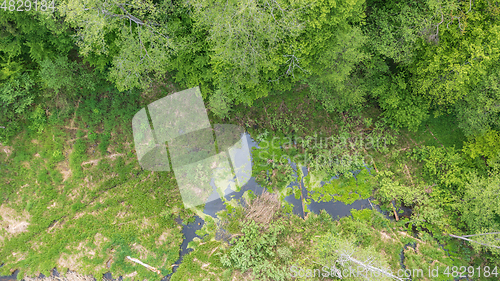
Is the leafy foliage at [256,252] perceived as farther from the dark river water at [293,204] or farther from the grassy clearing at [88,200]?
the grassy clearing at [88,200]

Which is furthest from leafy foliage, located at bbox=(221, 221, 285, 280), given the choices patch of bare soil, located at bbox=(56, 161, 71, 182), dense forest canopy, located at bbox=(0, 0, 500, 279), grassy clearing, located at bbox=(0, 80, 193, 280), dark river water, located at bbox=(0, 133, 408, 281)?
patch of bare soil, located at bbox=(56, 161, 71, 182)

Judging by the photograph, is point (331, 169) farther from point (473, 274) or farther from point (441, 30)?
point (473, 274)

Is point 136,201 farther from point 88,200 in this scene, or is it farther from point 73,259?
point 73,259

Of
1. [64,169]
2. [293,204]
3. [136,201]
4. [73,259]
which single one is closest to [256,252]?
[293,204]

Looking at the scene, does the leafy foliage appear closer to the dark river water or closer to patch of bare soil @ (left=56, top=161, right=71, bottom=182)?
the dark river water

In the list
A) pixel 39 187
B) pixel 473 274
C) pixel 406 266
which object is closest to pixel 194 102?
pixel 39 187

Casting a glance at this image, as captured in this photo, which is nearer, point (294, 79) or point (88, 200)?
point (294, 79)
